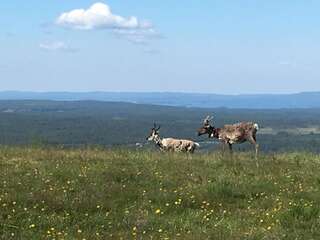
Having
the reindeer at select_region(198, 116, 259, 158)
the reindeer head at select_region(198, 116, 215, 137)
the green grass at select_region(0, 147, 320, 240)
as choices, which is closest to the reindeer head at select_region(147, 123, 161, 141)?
the reindeer head at select_region(198, 116, 215, 137)

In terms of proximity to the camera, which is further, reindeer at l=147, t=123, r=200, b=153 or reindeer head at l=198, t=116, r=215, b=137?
reindeer at l=147, t=123, r=200, b=153

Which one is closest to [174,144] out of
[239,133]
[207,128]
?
[207,128]

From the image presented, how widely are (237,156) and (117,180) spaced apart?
675 centimetres

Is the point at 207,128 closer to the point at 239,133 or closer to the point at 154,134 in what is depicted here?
the point at 239,133

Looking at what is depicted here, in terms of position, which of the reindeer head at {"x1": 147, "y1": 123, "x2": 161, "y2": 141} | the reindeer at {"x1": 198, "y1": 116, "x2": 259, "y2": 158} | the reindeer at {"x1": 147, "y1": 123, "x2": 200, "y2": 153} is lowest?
the reindeer at {"x1": 147, "y1": 123, "x2": 200, "y2": 153}

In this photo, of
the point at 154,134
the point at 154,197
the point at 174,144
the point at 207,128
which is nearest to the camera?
the point at 154,197

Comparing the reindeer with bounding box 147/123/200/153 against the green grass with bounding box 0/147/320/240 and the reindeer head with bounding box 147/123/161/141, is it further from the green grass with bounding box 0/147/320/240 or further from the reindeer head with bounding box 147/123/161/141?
the green grass with bounding box 0/147/320/240

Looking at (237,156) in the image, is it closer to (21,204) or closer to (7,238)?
(21,204)

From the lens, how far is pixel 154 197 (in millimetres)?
14469

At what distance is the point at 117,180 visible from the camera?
16141 millimetres

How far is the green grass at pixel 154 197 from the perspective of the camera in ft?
38.8

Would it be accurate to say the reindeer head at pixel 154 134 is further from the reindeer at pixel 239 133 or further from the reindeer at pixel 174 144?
the reindeer at pixel 239 133

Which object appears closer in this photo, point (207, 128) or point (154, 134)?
point (207, 128)

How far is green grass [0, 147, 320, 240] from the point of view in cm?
1181
